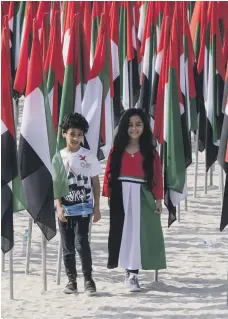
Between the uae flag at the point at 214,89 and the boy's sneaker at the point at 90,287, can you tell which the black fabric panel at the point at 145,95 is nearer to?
the uae flag at the point at 214,89

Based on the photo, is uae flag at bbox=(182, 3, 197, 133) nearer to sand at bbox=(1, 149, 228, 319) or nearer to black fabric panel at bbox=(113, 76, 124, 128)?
black fabric panel at bbox=(113, 76, 124, 128)

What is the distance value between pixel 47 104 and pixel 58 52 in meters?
0.86

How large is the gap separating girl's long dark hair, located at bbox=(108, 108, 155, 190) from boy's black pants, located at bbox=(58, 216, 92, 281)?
1.75ft

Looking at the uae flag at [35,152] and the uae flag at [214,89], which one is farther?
the uae flag at [214,89]

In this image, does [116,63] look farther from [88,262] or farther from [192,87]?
[88,262]

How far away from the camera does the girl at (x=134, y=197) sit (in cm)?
721

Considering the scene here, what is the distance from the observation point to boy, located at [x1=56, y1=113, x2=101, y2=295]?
7.02 m

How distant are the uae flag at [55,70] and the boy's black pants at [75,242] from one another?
3.29 ft

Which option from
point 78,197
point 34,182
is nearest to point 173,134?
point 78,197

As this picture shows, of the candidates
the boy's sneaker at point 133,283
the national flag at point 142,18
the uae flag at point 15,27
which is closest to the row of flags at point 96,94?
the boy's sneaker at point 133,283

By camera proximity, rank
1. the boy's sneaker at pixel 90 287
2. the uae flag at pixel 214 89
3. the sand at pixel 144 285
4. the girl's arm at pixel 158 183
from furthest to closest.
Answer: the uae flag at pixel 214 89
the girl's arm at pixel 158 183
the boy's sneaker at pixel 90 287
the sand at pixel 144 285

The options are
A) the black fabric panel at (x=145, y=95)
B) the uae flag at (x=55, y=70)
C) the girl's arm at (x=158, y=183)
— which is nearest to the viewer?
the girl's arm at (x=158, y=183)

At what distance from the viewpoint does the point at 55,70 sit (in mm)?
7859

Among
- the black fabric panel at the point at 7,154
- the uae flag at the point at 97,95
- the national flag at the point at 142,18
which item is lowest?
the black fabric panel at the point at 7,154
